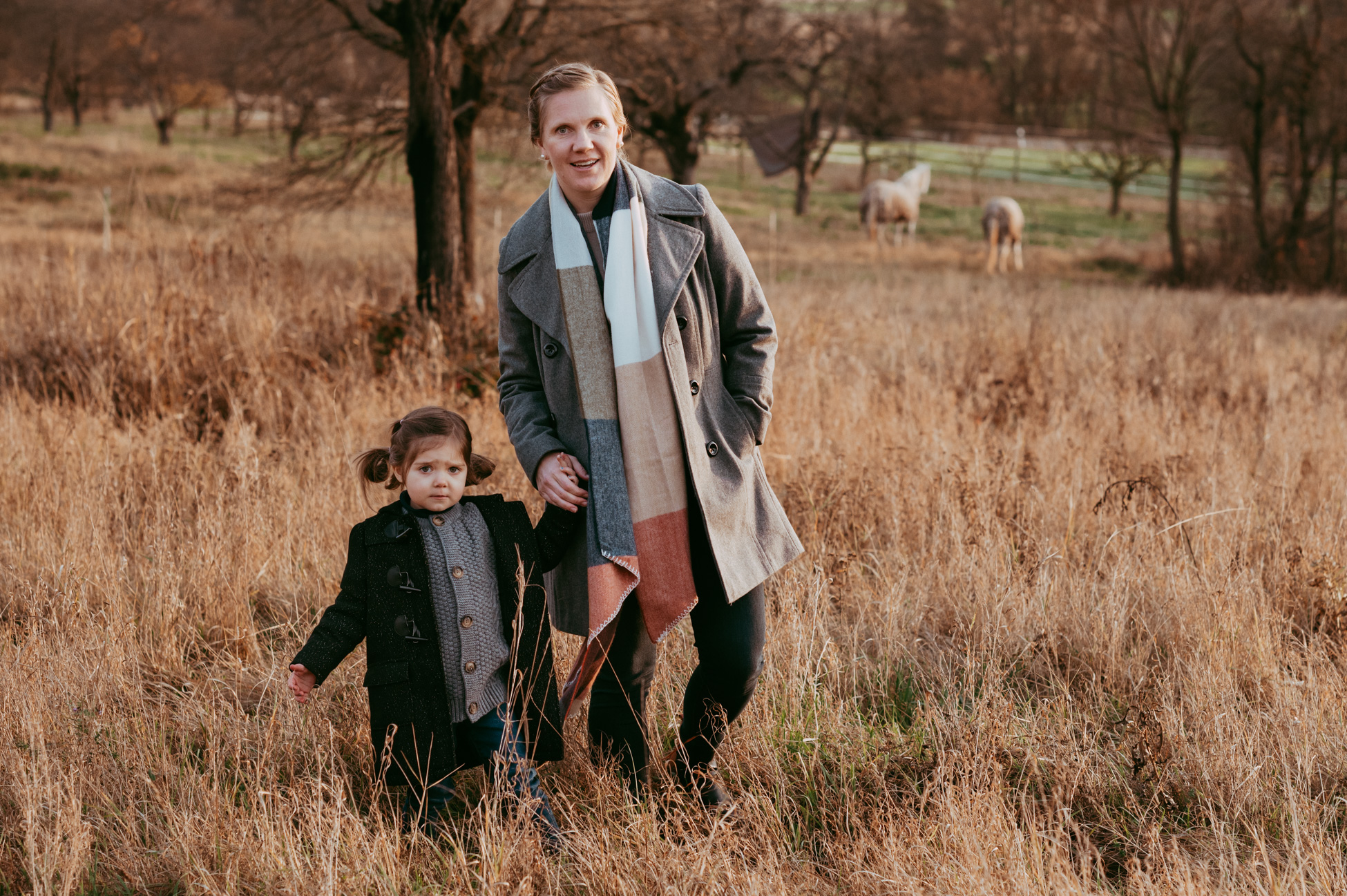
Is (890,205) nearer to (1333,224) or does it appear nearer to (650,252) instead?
(1333,224)

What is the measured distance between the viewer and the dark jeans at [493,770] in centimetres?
Result: 218

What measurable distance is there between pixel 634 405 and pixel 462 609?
0.59 m

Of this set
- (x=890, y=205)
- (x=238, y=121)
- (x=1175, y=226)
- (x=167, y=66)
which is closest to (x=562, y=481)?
(x=238, y=121)

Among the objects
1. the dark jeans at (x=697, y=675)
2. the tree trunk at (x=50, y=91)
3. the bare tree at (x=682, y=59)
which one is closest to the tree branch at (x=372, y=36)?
the bare tree at (x=682, y=59)

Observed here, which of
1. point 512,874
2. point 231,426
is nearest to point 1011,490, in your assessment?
point 512,874

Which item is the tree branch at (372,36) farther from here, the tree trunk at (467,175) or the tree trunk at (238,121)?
the tree trunk at (238,121)

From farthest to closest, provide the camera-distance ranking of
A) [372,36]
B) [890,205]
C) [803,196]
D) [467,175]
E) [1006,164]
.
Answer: [1006,164], [803,196], [890,205], [467,175], [372,36]

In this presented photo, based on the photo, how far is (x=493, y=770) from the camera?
2.31 meters

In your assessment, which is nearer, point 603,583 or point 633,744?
point 603,583

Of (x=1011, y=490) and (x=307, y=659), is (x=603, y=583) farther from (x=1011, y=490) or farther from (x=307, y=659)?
(x=1011, y=490)

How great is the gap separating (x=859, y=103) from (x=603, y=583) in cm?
3024

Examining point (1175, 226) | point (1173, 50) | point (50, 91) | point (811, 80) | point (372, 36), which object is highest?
point (50, 91)

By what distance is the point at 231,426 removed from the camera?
4.91 metres

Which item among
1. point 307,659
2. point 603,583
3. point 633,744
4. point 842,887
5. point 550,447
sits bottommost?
point 842,887
